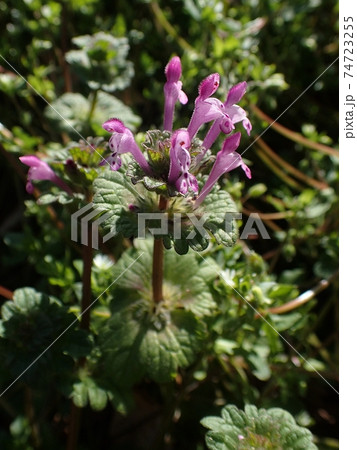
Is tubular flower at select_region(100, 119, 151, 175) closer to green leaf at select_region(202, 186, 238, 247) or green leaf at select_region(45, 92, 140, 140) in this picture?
green leaf at select_region(202, 186, 238, 247)

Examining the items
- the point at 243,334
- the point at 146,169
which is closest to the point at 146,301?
the point at 243,334

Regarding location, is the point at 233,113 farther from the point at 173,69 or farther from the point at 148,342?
the point at 148,342

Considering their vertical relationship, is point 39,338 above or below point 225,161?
below

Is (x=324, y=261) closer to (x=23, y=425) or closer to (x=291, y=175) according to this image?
(x=291, y=175)

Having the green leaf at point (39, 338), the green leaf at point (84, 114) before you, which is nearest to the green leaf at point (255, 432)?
the green leaf at point (39, 338)

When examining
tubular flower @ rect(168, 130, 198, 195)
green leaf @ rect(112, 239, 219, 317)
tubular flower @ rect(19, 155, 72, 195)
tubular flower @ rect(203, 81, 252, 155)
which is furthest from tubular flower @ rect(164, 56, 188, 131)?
green leaf @ rect(112, 239, 219, 317)

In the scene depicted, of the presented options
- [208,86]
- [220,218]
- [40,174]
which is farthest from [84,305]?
[208,86]
